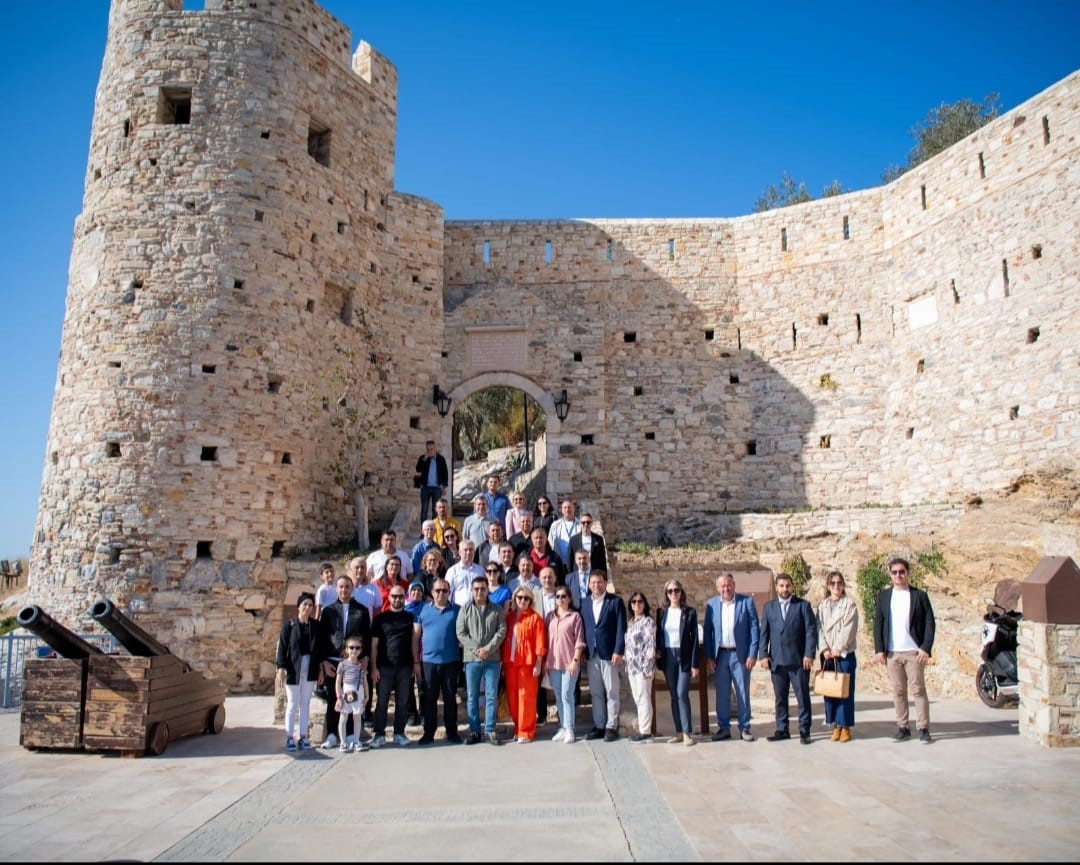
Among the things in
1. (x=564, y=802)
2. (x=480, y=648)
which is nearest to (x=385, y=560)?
(x=480, y=648)

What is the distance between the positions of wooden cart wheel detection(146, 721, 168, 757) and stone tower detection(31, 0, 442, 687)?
484cm

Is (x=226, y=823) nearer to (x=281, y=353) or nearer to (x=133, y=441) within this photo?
(x=133, y=441)

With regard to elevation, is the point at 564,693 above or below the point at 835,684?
below

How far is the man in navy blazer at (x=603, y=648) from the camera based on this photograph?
7359 mm

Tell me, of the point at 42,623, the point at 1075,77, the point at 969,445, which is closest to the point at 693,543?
the point at 969,445

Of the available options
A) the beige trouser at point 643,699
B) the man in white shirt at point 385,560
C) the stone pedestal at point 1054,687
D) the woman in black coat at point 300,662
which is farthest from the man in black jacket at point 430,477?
the stone pedestal at point 1054,687

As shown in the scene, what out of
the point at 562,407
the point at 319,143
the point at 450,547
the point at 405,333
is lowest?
the point at 450,547

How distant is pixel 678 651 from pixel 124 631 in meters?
4.70

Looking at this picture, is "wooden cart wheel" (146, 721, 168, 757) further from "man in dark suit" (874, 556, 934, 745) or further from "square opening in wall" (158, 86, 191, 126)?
"square opening in wall" (158, 86, 191, 126)

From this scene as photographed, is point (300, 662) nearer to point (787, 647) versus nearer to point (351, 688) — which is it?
point (351, 688)

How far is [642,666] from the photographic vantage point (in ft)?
24.0

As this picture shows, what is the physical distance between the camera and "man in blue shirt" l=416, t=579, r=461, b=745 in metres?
7.41

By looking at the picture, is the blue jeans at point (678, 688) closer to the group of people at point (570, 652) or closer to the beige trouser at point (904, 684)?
the group of people at point (570, 652)

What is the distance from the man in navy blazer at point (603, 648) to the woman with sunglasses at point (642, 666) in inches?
4.2
